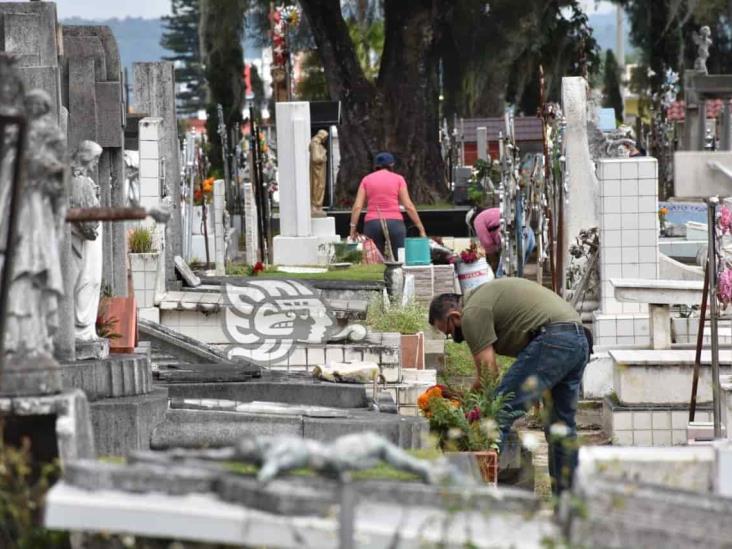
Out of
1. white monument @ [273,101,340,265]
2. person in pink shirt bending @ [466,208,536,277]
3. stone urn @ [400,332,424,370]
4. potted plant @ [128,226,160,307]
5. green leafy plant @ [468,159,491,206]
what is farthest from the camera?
green leafy plant @ [468,159,491,206]

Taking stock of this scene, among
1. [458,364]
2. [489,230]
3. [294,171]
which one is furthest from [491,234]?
[458,364]

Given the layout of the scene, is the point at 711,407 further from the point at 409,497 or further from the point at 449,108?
the point at 449,108

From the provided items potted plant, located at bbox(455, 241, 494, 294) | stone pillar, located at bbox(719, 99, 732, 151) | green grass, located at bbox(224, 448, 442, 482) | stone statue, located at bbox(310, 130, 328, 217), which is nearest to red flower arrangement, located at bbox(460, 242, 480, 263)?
potted plant, located at bbox(455, 241, 494, 294)

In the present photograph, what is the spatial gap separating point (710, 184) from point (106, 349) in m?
3.75

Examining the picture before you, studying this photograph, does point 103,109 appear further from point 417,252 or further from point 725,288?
point 417,252

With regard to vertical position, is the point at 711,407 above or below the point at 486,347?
below

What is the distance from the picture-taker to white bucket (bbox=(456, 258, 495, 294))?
18453 millimetres

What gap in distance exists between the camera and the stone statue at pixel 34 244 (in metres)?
6.70

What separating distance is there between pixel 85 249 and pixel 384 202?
36.1 feet

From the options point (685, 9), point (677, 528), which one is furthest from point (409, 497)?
point (685, 9)

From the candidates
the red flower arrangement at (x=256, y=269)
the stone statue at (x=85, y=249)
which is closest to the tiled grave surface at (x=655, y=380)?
the stone statue at (x=85, y=249)

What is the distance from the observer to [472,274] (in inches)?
731

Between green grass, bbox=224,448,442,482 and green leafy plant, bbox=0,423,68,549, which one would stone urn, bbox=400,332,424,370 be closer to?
green grass, bbox=224,448,442,482

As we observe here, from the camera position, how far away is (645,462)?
611 cm
